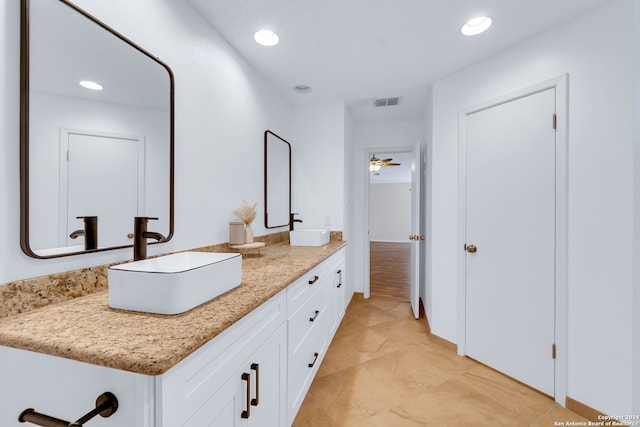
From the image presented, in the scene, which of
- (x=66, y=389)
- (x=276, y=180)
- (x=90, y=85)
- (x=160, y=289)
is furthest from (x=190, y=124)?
(x=66, y=389)

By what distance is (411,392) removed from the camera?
187 cm

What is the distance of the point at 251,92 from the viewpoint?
2.26 meters

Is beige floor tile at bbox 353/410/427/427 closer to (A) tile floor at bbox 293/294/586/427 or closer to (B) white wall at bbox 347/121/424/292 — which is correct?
(A) tile floor at bbox 293/294/586/427

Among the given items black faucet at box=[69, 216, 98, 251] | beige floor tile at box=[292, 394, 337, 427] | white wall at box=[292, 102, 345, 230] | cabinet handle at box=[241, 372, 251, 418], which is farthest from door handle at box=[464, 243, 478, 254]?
black faucet at box=[69, 216, 98, 251]

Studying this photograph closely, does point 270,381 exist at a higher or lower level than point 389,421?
higher

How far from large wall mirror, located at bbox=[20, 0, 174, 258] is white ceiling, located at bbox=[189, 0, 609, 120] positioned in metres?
0.75

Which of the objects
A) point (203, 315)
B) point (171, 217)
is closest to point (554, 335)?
point (203, 315)

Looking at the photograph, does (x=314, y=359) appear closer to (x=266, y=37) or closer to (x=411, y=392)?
(x=411, y=392)

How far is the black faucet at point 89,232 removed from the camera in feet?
3.38

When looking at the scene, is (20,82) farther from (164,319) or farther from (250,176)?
(250,176)

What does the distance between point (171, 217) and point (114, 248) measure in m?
0.31

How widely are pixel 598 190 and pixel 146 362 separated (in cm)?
228

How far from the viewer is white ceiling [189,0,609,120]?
1.61 metres

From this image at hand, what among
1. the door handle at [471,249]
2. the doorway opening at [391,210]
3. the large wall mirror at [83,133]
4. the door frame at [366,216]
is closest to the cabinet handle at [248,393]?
the large wall mirror at [83,133]
